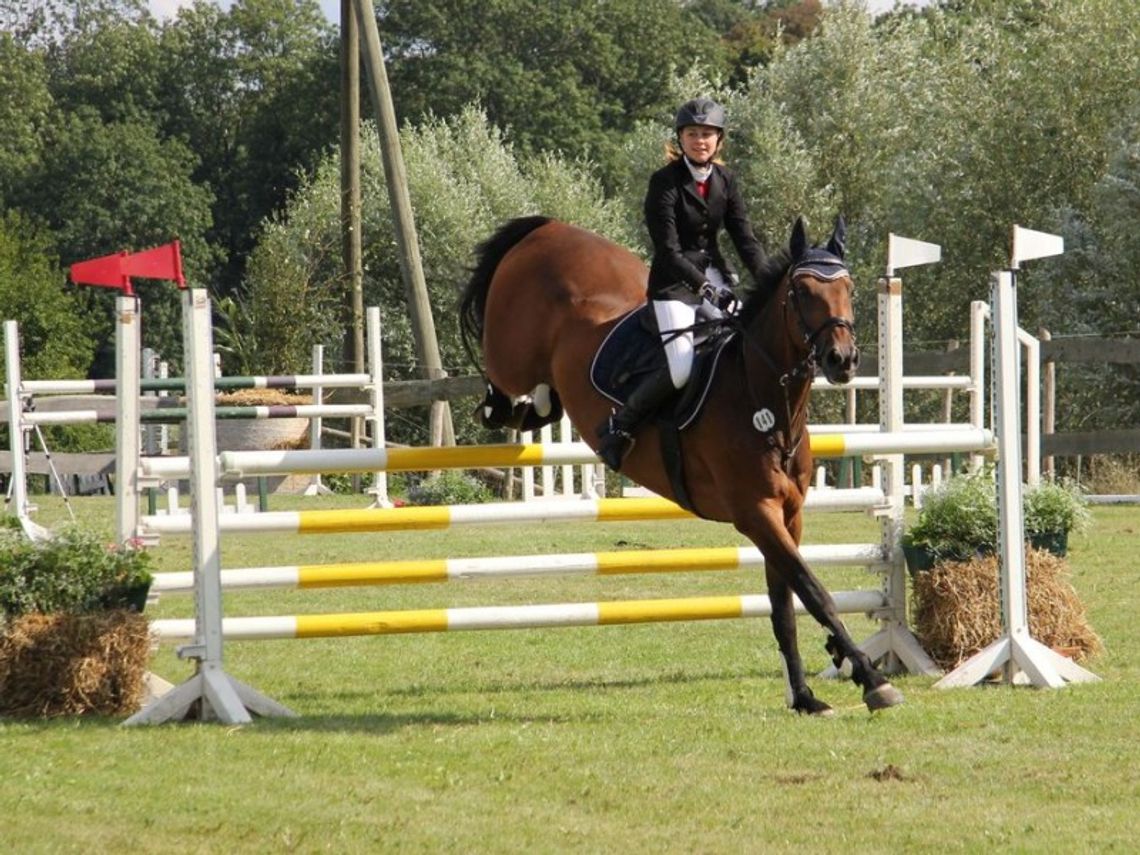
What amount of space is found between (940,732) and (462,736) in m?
1.88

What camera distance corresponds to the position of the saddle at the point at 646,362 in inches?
295

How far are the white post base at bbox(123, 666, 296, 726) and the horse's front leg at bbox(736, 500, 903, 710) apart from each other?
215 centimetres

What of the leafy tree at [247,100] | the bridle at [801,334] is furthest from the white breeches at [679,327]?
the leafy tree at [247,100]

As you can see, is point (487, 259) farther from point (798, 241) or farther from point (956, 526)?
point (956, 526)

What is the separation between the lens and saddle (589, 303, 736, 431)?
24.6 feet

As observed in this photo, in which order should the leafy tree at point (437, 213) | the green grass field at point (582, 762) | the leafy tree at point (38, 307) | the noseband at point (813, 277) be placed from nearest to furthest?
1. the green grass field at point (582, 762)
2. the noseband at point (813, 277)
3. the leafy tree at point (437, 213)
4. the leafy tree at point (38, 307)

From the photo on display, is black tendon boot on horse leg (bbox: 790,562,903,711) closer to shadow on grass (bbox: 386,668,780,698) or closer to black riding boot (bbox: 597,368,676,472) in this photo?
black riding boot (bbox: 597,368,676,472)

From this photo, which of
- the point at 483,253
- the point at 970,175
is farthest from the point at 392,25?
the point at 483,253

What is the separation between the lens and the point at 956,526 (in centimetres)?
859

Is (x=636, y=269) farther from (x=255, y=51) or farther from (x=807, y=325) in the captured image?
(x=255, y=51)

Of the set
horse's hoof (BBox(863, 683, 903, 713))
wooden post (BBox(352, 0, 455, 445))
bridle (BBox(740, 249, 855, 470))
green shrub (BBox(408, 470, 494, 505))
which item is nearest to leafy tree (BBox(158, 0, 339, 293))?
wooden post (BBox(352, 0, 455, 445))

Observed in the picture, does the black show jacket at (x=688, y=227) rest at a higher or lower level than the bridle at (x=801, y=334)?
higher

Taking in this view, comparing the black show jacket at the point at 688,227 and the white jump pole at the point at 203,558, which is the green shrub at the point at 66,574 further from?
the black show jacket at the point at 688,227

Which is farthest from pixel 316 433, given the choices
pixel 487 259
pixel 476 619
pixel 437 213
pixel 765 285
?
pixel 437 213
